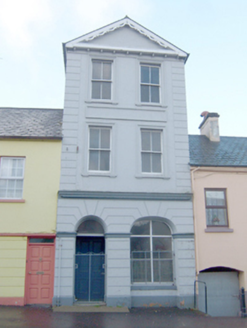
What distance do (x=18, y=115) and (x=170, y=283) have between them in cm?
971

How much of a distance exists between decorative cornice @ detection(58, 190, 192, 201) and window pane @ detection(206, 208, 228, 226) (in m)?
1.03

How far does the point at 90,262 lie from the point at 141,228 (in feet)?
7.70

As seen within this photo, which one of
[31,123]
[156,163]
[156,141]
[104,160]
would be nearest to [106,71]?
[156,141]

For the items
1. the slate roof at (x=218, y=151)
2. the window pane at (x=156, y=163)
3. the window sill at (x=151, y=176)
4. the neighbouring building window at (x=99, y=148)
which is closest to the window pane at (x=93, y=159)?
the neighbouring building window at (x=99, y=148)

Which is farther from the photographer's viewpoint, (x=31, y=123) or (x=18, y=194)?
(x=31, y=123)

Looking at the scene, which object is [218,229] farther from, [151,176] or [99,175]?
[99,175]

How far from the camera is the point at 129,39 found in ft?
49.9

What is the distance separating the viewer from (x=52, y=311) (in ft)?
37.3

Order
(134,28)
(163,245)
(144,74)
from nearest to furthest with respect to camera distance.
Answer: (163,245)
(144,74)
(134,28)

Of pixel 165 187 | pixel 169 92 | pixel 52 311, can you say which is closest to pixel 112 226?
pixel 165 187

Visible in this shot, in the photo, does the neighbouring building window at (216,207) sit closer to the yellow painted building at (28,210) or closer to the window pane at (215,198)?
the window pane at (215,198)

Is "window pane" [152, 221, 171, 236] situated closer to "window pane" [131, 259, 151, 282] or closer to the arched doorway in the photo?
"window pane" [131, 259, 151, 282]

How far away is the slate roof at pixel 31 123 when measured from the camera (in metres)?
13.5

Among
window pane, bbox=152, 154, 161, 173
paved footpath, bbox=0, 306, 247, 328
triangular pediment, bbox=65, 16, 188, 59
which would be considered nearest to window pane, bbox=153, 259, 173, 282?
paved footpath, bbox=0, 306, 247, 328
